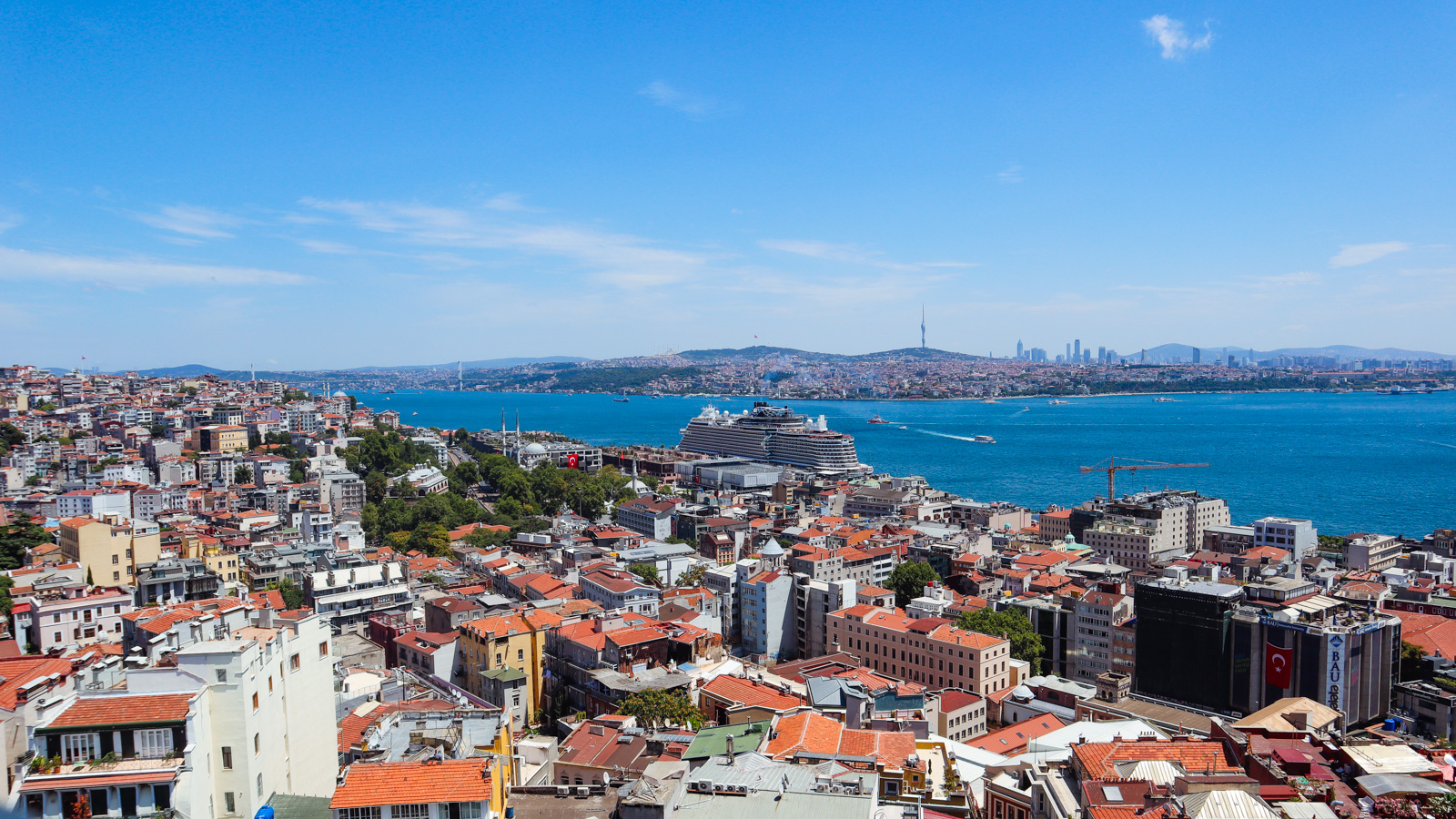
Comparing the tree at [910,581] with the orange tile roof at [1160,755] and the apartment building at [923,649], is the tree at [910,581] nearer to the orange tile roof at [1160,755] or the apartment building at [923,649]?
the apartment building at [923,649]

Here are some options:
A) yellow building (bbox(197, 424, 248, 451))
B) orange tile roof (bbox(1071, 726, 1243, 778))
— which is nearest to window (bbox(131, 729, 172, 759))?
orange tile roof (bbox(1071, 726, 1243, 778))

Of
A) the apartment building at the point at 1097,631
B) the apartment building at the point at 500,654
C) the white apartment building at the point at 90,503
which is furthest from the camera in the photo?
the white apartment building at the point at 90,503

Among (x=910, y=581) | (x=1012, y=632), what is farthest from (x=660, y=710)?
(x=910, y=581)

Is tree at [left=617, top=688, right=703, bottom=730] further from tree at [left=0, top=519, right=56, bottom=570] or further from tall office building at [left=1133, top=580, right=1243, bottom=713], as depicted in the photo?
tree at [left=0, top=519, right=56, bottom=570]

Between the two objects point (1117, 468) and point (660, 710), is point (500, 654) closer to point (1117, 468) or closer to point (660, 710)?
point (660, 710)

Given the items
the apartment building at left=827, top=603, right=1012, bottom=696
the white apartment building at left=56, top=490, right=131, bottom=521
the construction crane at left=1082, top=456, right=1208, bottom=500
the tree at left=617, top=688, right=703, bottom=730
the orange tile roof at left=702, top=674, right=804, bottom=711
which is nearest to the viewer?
the orange tile roof at left=702, top=674, right=804, bottom=711

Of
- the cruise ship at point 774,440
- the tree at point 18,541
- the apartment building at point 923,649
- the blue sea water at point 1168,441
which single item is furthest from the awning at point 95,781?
the cruise ship at point 774,440

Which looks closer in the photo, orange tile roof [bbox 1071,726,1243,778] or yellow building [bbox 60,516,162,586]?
orange tile roof [bbox 1071,726,1243,778]
